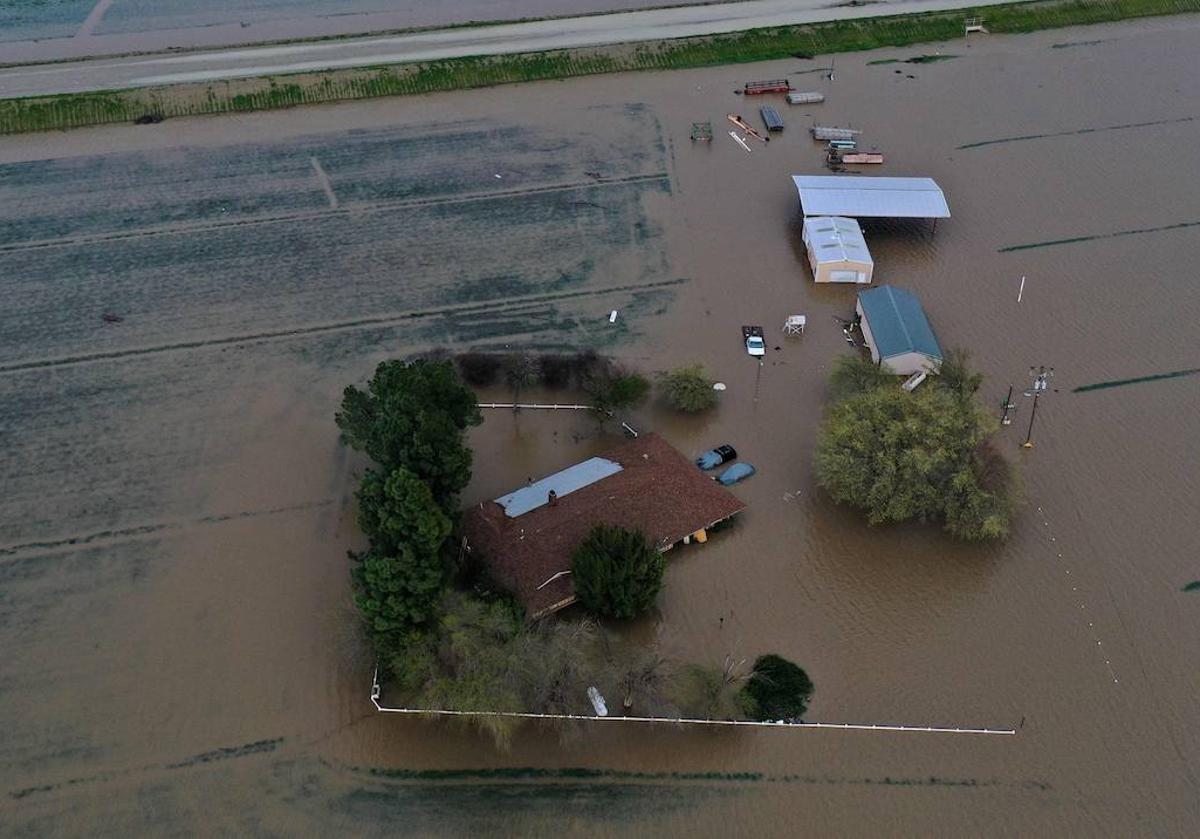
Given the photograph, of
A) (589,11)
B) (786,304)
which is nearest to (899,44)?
(589,11)

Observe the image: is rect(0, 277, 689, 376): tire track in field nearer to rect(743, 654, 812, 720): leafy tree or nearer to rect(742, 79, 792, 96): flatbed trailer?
rect(742, 79, 792, 96): flatbed trailer

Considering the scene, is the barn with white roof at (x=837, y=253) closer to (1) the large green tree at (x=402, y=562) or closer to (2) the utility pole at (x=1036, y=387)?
(2) the utility pole at (x=1036, y=387)

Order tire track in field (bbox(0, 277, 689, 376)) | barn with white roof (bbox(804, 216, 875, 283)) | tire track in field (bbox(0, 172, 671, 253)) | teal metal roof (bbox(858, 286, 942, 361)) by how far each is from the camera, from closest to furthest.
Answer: teal metal roof (bbox(858, 286, 942, 361)) < tire track in field (bbox(0, 277, 689, 376)) < barn with white roof (bbox(804, 216, 875, 283)) < tire track in field (bbox(0, 172, 671, 253))

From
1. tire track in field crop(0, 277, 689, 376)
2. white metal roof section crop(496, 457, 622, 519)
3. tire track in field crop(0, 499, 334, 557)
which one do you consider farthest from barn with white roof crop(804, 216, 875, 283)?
tire track in field crop(0, 499, 334, 557)

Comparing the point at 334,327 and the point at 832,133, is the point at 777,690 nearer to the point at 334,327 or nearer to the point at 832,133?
the point at 334,327

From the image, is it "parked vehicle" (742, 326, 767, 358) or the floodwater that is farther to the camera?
"parked vehicle" (742, 326, 767, 358)

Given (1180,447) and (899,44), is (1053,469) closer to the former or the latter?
(1180,447)

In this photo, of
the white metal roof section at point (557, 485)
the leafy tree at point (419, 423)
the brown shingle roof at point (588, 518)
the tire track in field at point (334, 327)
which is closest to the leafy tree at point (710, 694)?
the brown shingle roof at point (588, 518)
